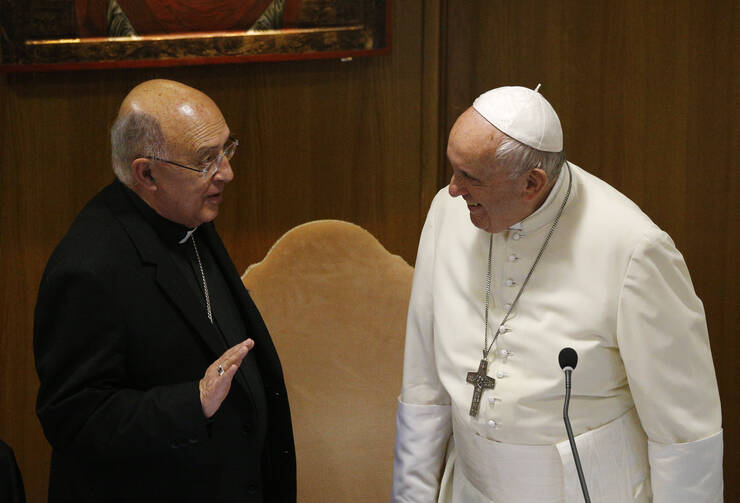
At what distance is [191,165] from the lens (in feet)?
7.04

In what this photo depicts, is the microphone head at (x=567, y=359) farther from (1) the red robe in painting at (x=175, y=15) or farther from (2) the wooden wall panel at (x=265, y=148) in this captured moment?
(1) the red robe in painting at (x=175, y=15)

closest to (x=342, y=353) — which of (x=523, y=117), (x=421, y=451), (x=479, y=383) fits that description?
(x=421, y=451)

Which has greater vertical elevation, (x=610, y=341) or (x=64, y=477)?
(x=610, y=341)

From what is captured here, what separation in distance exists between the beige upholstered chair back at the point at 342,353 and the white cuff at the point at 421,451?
636 millimetres

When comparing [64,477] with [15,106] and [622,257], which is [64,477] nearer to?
[622,257]

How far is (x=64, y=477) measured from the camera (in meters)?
2.10

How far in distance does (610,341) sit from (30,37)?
253cm

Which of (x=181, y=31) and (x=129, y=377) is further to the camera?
(x=181, y=31)

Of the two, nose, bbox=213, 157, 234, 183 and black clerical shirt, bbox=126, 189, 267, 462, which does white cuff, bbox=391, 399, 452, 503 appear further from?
nose, bbox=213, 157, 234, 183

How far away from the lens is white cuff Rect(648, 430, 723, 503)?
6.45 feet

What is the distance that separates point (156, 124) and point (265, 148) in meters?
1.38

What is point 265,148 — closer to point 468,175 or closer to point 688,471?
point 468,175

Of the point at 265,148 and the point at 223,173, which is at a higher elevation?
the point at 223,173

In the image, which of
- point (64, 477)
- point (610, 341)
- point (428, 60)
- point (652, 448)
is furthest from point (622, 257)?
point (428, 60)
